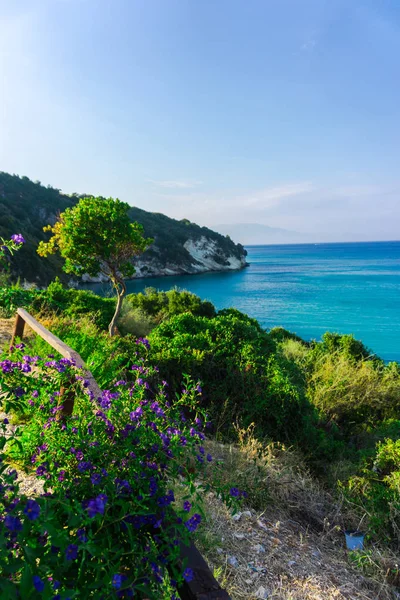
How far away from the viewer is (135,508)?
70.2 inches

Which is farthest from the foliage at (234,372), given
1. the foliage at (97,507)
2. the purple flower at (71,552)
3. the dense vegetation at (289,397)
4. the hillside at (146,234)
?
the hillside at (146,234)

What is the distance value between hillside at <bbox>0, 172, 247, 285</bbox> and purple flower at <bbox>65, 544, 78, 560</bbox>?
34.5m

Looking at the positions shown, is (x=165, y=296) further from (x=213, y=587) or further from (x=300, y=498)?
(x=213, y=587)

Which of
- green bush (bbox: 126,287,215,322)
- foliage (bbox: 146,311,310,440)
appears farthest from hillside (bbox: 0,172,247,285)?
foliage (bbox: 146,311,310,440)

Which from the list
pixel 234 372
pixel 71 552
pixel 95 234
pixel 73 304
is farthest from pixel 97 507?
pixel 73 304

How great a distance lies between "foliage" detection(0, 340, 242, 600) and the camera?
126 centimetres

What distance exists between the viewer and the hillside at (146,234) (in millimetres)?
37406

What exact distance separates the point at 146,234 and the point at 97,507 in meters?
74.4

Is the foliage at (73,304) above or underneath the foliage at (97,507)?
underneath

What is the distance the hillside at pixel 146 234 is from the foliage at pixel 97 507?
110 feet

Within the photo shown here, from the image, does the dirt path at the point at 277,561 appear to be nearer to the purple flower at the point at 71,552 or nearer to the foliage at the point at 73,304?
the purple flower at the point at 71,552

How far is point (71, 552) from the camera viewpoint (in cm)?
126

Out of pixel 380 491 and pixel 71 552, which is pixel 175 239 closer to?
pixel 380 491

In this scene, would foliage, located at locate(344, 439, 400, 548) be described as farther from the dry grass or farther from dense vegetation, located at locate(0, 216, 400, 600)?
the dry grass
